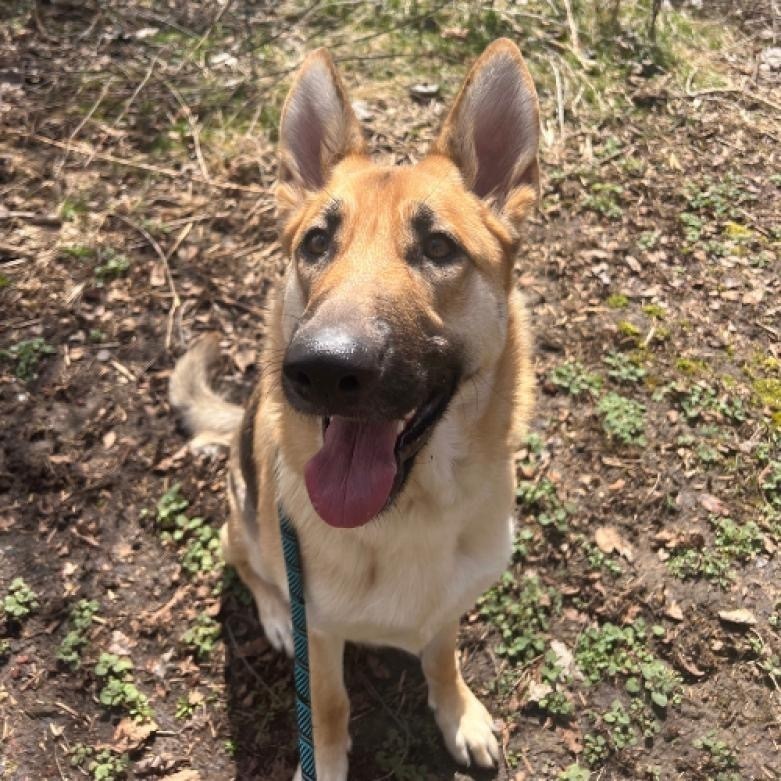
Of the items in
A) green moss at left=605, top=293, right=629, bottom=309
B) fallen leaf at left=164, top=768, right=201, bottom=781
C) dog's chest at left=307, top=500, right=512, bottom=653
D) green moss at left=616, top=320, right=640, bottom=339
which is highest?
dog's chest at left=307, top=500, right=512, bottom=653

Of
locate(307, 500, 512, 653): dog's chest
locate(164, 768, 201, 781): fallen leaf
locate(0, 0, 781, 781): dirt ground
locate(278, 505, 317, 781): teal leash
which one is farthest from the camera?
locate(0, 0, 781, 781): dirt ground

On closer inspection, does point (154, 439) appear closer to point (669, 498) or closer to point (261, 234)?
point (261, 234)

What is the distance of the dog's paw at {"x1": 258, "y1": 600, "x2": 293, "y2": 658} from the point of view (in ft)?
12.9

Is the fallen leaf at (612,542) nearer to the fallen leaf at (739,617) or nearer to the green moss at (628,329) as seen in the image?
the fallen leaf at (739,617)

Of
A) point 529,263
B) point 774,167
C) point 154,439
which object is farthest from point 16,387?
point 774,167

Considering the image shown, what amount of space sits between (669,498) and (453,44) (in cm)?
508

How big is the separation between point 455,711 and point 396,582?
45.5 inches

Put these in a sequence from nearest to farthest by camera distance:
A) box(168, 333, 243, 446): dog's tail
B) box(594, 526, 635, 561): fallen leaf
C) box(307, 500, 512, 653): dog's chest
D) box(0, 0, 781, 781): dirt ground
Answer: box(307, 500, 512, 653): dog's chest → box(0, 0, 781, 781): dirt ground → box(594, 526, 635, 561): fallen leaf → box(168, 333, 243, 446): dog's tail

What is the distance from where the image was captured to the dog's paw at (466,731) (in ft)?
11.6

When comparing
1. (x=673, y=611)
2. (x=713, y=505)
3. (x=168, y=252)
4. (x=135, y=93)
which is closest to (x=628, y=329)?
(x=713, y=505)

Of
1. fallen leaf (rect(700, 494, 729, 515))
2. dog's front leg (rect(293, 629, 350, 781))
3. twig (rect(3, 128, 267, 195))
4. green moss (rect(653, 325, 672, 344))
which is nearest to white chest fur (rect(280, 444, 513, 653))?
dog's front leg (rect(293, 629, 350, 781))

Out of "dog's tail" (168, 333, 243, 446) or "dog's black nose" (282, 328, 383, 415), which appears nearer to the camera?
"dog's black nose" (282, 328, 383, 415)

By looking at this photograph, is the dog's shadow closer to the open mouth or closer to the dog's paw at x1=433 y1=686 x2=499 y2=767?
the dog's paw at x1=433 y1=686 x2=499 y2=767

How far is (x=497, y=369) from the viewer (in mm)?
2850
